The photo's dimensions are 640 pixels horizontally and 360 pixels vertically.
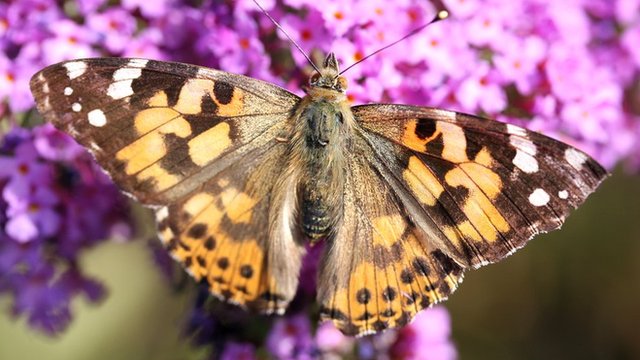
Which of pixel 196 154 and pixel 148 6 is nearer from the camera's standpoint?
pixel 196 154

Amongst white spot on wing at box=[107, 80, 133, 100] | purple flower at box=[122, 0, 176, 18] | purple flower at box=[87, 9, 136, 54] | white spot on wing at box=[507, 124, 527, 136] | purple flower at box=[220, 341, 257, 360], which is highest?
purple flower at box=[122, 0, 176, 18]

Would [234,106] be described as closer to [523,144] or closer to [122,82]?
[122,82]

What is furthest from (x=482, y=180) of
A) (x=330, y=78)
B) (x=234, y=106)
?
(x=234, y=106)

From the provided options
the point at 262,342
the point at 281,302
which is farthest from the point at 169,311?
the point at 281,302

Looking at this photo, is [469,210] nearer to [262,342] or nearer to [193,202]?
[193,202]

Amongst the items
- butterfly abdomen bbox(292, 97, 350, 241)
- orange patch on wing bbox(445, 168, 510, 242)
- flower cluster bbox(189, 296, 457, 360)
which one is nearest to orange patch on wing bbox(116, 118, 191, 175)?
butterfly abdomen bbox(292, 97, 350, 241)

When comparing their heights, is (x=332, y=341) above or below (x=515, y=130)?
below

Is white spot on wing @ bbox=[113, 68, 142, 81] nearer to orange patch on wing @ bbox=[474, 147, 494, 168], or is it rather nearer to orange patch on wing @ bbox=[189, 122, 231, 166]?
orange patch on wing @ bbox=[189, 122, 231, 166]
